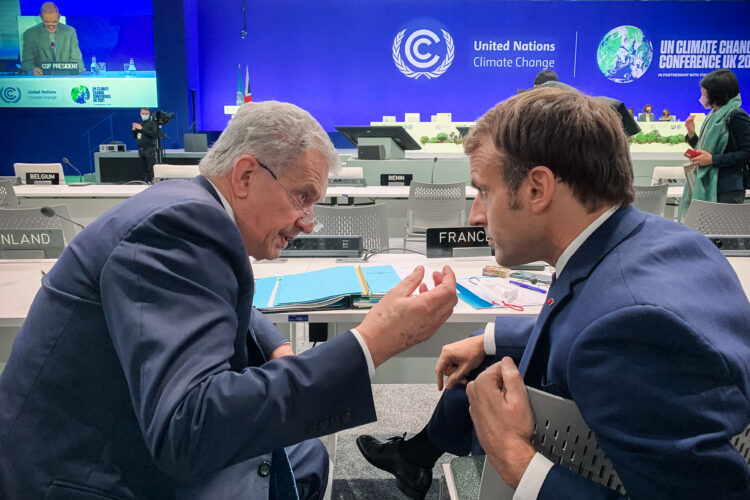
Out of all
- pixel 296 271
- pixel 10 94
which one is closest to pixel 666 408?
pixel 296 271

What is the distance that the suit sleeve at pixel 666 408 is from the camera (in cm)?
69

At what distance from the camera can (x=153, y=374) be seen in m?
0.76

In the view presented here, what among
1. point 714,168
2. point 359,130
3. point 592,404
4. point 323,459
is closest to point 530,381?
point 592,404

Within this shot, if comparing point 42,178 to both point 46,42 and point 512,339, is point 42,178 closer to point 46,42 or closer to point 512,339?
point 512,339

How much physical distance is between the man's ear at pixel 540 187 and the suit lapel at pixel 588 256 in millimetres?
105

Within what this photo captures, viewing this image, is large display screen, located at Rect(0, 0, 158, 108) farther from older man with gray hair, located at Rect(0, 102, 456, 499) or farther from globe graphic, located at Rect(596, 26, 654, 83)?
older man with gray hair, located at Rect(0, 102, 456, 499)

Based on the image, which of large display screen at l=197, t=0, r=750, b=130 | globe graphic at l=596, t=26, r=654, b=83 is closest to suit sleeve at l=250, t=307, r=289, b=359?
large display screen at l=197, t=0, r=750, b=130

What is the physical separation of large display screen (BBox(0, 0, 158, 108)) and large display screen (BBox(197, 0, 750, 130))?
125cm

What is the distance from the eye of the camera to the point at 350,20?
11008mm

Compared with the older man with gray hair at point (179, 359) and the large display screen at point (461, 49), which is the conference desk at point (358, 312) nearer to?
the older man with gray hair at point (179, 359)

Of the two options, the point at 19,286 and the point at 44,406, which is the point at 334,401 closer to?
the point at 44,406

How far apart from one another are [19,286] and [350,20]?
1039cm

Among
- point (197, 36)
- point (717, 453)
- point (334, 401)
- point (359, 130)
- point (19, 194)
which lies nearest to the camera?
point (717, 453)

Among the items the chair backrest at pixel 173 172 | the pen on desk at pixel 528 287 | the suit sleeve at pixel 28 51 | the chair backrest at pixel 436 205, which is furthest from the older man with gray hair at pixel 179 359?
the suit sleeve at pixel 28 51
